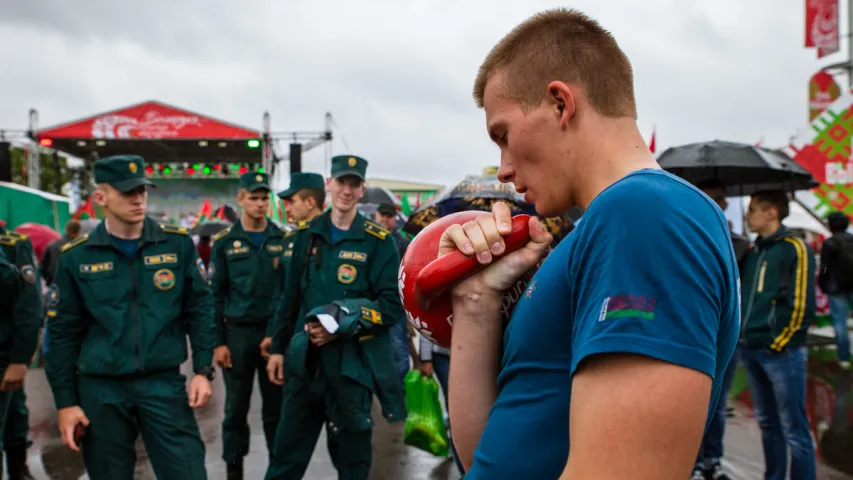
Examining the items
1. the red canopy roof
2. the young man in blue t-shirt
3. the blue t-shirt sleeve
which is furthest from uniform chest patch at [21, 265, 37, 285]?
the red canopy roof

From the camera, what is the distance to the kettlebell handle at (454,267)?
1298 millimetres

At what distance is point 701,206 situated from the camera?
1026 millimetres

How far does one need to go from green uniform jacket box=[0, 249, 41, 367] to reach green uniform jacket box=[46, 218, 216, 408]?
3.40 feet

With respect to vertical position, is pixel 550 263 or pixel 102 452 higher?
pixel 550 263

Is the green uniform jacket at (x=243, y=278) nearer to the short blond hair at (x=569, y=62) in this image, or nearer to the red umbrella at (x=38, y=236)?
the short blond hair at (x=569, y=62)

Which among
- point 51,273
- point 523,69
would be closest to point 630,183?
point 523,69

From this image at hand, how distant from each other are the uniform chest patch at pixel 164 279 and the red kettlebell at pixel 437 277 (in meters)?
2.66

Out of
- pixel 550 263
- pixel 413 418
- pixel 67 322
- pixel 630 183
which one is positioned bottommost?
pixel 413 418

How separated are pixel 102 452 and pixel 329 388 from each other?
4.19 feet

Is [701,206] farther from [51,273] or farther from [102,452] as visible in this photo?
[51,273]

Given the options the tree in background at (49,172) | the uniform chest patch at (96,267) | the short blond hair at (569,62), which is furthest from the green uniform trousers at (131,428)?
the tree in background at (49,172)

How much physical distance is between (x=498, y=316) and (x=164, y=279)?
294 cm

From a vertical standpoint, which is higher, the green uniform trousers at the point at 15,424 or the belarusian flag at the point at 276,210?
the belarusian flag at the point at 276,210

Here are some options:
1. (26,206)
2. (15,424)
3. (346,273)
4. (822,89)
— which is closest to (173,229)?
(346,273)
